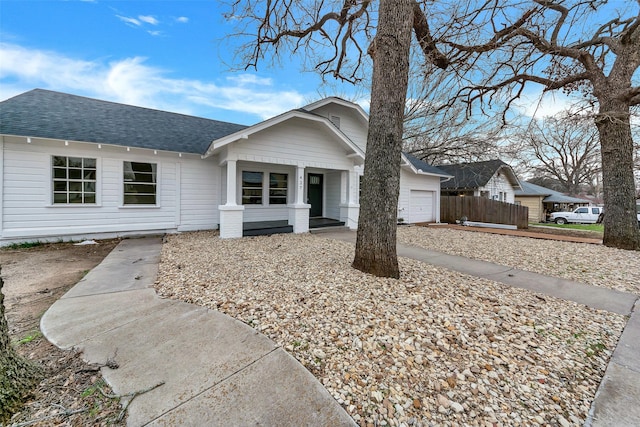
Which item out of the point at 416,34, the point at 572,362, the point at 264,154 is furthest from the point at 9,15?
the point at 572,362

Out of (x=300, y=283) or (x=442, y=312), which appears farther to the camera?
(x=300, y=283)

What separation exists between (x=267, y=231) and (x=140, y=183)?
451cm

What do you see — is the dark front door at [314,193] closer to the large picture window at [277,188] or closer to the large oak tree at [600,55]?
the large picture window at [277,188]

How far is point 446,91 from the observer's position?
8.75 meters

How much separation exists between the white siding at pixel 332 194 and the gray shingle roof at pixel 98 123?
5.24 metres

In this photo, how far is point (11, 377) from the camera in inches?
70.7

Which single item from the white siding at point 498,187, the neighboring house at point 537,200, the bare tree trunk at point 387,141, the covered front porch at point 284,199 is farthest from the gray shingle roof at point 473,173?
the bare tree trunk at point 387,141

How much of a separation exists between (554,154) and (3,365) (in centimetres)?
4438

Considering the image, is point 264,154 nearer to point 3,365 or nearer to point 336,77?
point 336,77

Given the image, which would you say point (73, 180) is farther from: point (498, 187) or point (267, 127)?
point (498, 187)

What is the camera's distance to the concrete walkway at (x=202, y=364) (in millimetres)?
1737

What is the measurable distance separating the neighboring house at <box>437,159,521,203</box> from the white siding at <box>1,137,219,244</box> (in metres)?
17.2

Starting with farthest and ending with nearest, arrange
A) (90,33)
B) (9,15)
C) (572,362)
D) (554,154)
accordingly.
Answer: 1. (554,154)
2. (90,33)
3. (9,15)
4. (572,362)

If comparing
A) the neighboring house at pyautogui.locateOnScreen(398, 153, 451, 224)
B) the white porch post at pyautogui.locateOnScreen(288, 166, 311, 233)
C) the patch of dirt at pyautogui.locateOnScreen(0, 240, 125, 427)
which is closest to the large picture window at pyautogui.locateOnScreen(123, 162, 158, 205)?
the patch of dirt at pyautogui.locateOnScreen(0, 240, 125, 427)
